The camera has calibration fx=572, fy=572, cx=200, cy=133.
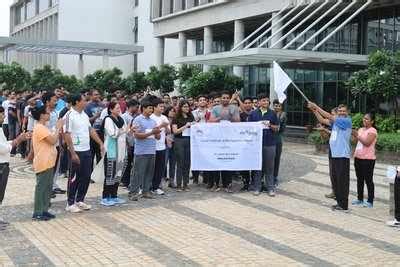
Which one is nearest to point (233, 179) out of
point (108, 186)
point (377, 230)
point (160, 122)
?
point (160, 122)

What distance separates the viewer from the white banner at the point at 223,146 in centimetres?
1120

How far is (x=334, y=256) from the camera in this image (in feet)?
22.7

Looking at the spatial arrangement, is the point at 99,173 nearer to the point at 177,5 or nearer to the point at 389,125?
the point at 389,125

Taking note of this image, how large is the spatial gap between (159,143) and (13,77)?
39592mm

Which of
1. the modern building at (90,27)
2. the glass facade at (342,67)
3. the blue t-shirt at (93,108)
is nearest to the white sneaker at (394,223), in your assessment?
the blue t-shirt at (93,108)

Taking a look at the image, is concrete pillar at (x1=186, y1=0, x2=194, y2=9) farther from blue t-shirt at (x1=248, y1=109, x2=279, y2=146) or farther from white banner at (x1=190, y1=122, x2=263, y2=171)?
blue t-shirt at (x1=248, y1=109, x2=279, y2=146)

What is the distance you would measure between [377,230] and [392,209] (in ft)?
2.81

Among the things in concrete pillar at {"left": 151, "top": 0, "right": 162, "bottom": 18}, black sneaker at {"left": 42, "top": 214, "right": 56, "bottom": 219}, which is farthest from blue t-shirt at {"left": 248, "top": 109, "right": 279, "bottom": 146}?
concrete pillar at {"left": 151, "top": 0, "right": 162, "bottom": 18}

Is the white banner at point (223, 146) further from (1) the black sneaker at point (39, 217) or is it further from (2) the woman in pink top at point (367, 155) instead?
(1) the black sneaker at point (39, 217)

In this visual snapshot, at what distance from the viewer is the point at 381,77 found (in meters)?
19.8

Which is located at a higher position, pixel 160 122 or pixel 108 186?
pixel 160 122

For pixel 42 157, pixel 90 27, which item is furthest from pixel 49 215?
pixel 90 27

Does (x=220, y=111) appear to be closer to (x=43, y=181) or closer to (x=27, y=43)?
(x=43, y=181)

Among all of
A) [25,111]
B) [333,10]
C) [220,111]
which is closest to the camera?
[220,111]
